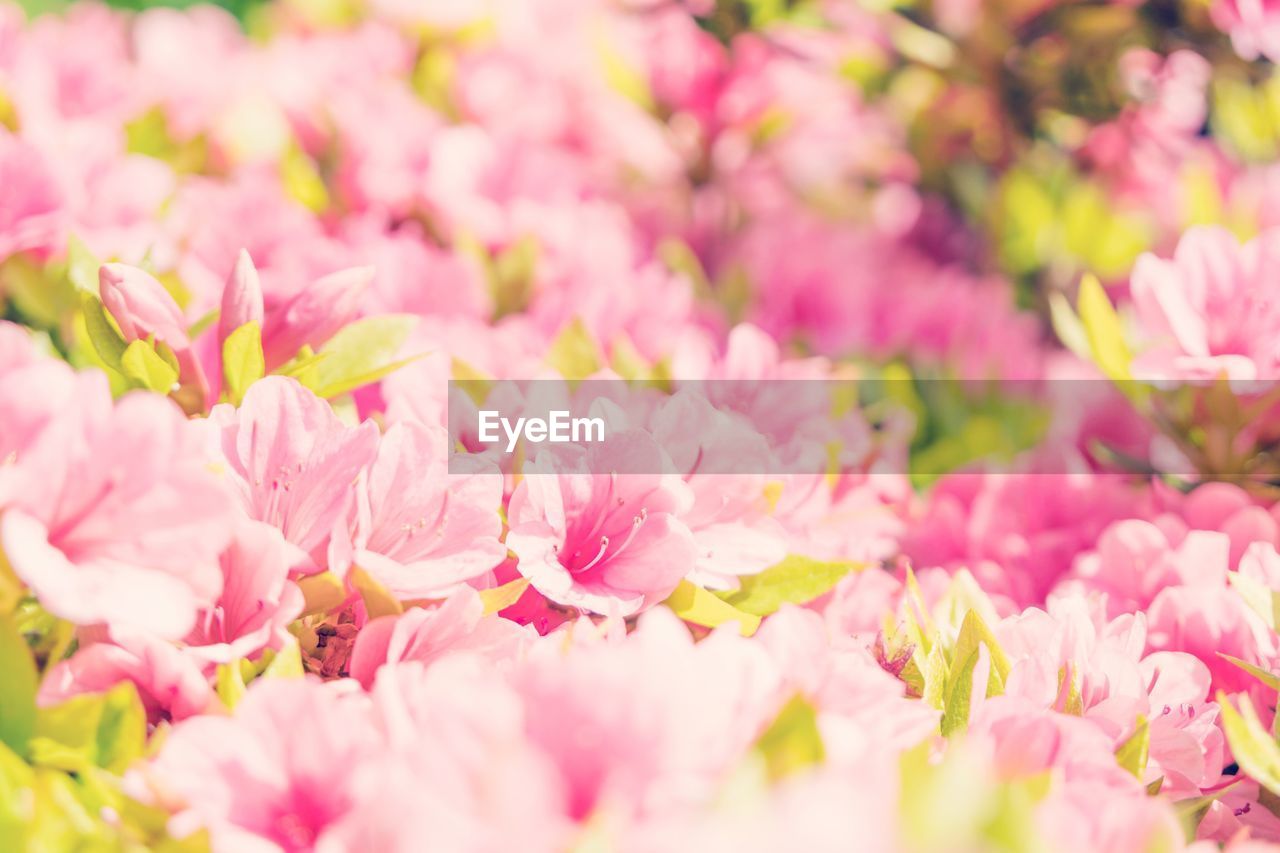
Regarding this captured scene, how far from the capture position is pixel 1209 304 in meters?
1.04

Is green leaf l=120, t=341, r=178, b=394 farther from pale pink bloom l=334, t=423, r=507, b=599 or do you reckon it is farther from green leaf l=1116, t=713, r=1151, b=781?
green leaf l=1116, t=713, r=1151, b=781

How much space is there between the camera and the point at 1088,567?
1.01 m

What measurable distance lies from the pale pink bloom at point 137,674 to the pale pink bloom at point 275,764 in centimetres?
6

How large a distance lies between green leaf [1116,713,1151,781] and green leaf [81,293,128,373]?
0.74 meters

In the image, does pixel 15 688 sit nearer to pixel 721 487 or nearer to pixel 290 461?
pixel 290 461

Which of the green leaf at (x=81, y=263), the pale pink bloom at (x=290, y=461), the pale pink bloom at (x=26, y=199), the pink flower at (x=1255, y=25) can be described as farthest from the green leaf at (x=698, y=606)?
the pink flower at (x=1255, y=25)

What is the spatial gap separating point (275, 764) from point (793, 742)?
266 millimetres

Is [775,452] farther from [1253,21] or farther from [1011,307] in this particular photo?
[1011,307]

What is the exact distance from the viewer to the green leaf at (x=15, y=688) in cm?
63

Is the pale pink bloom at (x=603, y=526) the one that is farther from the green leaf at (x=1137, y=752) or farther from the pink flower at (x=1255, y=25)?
the pink flower at (x=1255, y=25)

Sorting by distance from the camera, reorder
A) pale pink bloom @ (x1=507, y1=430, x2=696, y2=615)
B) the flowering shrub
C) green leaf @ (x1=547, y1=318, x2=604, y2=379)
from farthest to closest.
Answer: green leaf @ (x1=547, y1=318, x2=604, y2=379) → pale pink bloom @ (x1=507, y1=430, x2=696, y2=615) → the flowering shrub

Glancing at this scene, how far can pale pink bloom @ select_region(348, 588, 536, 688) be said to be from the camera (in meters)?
0.71

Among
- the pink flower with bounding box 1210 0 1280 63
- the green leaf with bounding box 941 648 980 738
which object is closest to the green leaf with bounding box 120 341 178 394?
the green leaf with bounding box 941 648 980 738

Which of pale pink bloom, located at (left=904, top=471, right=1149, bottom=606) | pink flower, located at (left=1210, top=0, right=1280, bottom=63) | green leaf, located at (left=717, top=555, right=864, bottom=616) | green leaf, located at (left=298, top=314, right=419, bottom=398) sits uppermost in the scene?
pink flower, located at (left=1210, top=0, right=1280, bottom=63)
